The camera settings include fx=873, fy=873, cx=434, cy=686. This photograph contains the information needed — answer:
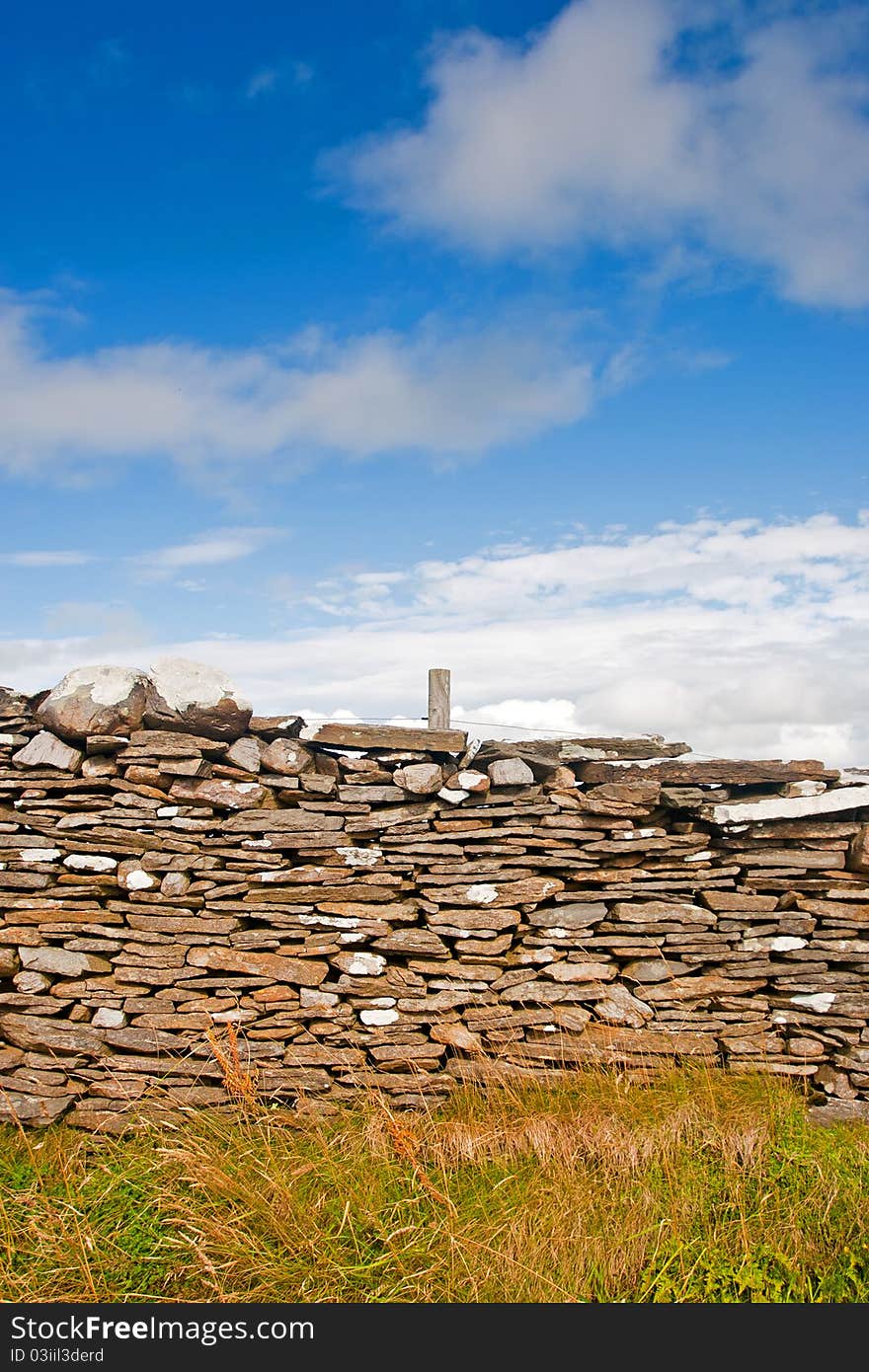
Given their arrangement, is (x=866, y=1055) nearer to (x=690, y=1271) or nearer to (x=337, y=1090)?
(x=690, y=1271)

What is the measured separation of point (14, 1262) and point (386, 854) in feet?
8.45

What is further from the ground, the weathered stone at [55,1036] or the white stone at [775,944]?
the white stone at [775,944]

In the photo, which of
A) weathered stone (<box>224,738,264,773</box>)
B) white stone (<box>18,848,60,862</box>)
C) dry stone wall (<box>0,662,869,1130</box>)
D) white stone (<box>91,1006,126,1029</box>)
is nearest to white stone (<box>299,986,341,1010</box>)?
dry stone wall (<box>0,662,869,1130</box>)

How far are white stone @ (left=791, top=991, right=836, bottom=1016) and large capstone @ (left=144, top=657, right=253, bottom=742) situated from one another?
3754 millimetres

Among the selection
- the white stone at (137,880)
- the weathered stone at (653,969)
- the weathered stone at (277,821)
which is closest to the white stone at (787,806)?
the weathered stone at (653,969)

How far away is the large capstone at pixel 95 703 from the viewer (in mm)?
5156

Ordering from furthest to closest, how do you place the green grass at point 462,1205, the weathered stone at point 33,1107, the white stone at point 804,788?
the white stone at point 804,788 → the weathered stone at point 33,1107 → the green grass at point 462,1205

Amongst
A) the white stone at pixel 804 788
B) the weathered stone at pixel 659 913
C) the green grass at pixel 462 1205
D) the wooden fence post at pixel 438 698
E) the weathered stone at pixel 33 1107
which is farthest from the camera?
the wooden fence post at pixel 438 698

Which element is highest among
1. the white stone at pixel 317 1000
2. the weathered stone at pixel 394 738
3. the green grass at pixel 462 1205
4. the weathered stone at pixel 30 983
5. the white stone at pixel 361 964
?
the weathered stone at pixel 394 738

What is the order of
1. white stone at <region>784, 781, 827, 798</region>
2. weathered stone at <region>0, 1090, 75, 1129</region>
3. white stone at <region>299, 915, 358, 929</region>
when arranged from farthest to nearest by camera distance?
white stone at <region>784, 781, 827, 798</region>, white stone at <region>299, 915, 358, 929</region>, weathered stone at <region>0, 1090, 75, 1129</region>

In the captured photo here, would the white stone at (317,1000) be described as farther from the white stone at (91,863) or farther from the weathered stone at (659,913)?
the weathered stone at (659,913)

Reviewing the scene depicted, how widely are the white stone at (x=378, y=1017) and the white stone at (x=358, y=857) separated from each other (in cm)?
84

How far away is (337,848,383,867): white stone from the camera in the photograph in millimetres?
5152

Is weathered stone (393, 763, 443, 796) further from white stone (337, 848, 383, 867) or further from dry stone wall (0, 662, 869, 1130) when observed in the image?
white stone (337, 848, 383, 867)
